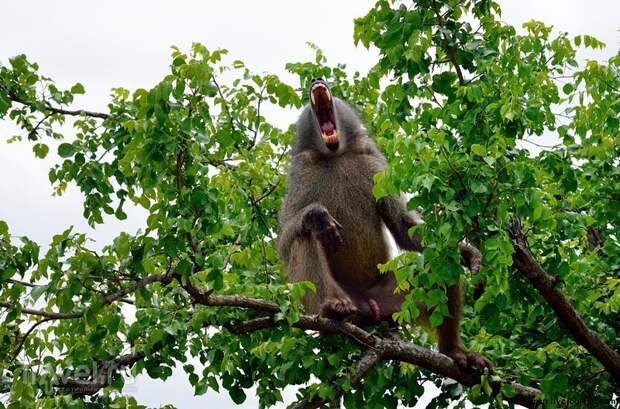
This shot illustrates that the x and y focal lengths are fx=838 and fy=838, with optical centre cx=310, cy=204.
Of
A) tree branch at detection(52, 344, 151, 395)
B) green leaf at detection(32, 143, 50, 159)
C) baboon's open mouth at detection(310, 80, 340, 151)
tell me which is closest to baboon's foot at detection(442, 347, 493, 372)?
tree branch at detection(52, 344, 151, 395)

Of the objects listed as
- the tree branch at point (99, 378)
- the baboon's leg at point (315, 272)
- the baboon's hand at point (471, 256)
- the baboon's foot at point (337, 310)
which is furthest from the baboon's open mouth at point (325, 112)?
the tree branch at point (99, 378)

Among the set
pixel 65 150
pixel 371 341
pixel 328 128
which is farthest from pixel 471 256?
pixel 65 150

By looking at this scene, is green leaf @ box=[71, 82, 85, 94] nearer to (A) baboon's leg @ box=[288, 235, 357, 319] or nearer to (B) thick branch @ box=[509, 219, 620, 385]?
(A) baboon's leg @ box=[288, 235, 357, 319]

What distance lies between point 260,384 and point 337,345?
80cm

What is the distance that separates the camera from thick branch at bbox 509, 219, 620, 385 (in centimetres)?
582

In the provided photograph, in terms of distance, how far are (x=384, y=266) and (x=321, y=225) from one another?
1.50m

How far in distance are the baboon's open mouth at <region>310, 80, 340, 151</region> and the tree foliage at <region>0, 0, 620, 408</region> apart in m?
0.47

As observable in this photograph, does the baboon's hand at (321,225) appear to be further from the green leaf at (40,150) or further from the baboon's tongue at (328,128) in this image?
the green leaf at (40,150)

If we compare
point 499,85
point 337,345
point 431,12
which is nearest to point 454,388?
point 337,345

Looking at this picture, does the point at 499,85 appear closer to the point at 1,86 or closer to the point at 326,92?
the point at 326,92

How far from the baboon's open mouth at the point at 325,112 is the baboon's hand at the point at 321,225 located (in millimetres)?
1456

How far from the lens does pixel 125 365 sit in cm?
607

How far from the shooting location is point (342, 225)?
750 centimetres

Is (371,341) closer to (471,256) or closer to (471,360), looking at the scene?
(471,360)
